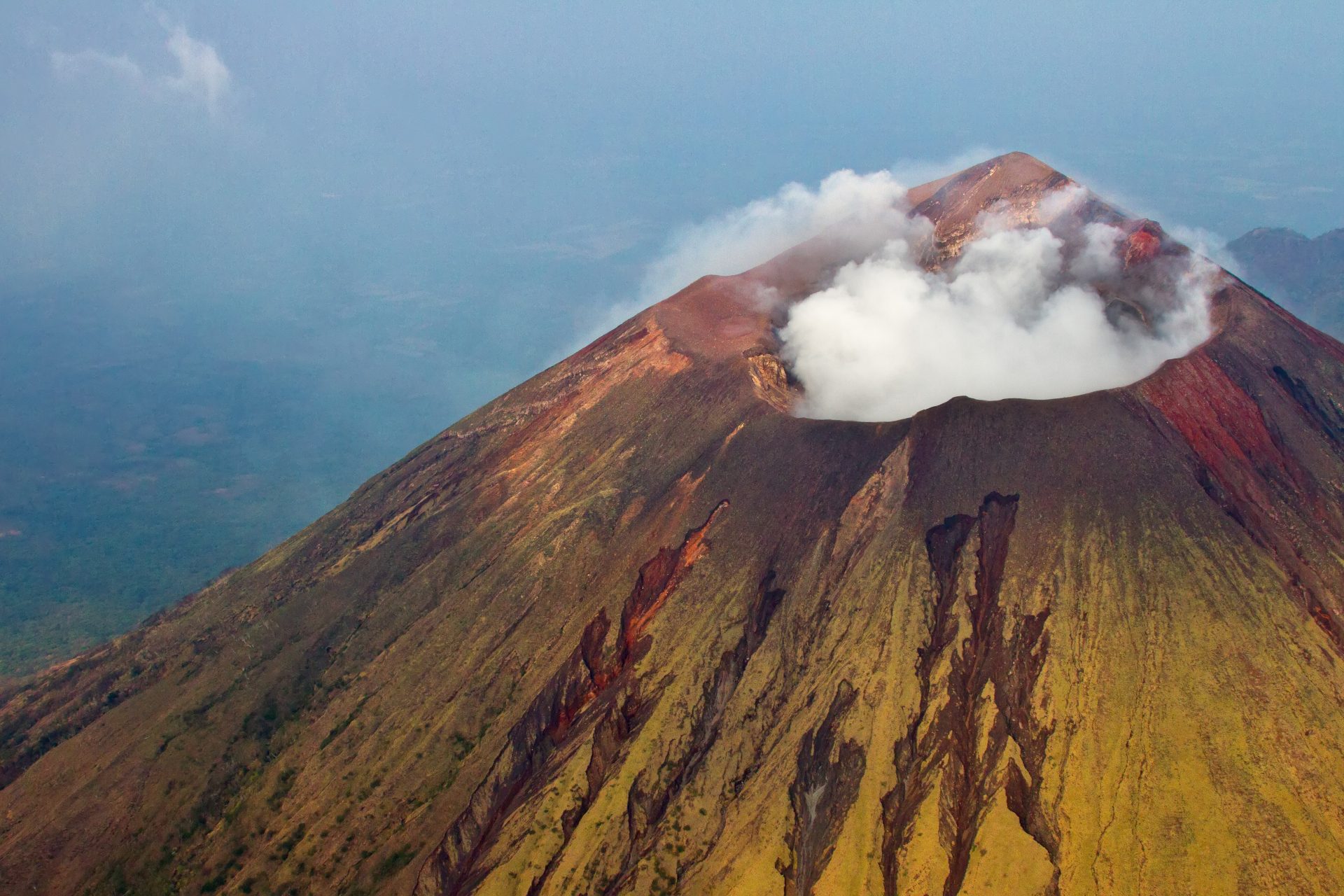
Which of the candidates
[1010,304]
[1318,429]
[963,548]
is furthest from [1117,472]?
[1010,304]

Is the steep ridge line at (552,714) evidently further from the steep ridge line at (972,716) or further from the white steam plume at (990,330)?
the white steam plume at (990,330)

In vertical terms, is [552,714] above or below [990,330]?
below

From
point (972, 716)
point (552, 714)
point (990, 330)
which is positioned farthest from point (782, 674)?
point (990, 330)

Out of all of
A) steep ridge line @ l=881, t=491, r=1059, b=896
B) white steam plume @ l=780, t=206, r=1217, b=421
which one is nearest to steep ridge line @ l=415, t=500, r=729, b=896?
steep ridge line @ l=881, t=491, r=1059, b=896

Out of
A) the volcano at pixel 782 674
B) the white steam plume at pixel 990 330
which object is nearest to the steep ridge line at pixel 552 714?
the volcano at pixel 782 674

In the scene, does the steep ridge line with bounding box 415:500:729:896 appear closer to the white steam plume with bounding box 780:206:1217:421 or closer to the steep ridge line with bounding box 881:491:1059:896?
the steep ridge line with bounding box 881:491:1059:896

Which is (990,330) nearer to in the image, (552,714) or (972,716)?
(972,716)

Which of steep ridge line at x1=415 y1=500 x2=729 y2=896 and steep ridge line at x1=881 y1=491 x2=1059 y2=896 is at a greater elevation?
steep ridge line at x1=415 y1=500 x2=729 y2=896

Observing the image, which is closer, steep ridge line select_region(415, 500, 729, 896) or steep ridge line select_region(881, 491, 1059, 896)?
steep ridge line select_region(881, 491, 1059, 896)

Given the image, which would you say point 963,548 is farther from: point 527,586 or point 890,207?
point 890,207
